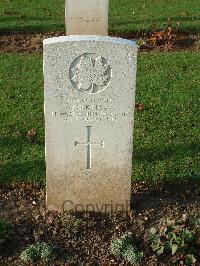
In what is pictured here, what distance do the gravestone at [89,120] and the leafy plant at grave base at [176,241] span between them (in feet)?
2.01

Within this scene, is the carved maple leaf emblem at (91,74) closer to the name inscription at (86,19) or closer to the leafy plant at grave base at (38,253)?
the leafy plant at grave base at (38,253)

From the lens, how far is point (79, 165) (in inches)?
207

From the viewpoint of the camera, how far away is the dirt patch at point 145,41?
1070cm

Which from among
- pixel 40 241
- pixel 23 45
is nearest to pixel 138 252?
pixel 40 241

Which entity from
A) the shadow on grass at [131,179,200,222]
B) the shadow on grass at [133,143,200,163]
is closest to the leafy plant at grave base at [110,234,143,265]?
the shadow on grass at [131,179,200,222]

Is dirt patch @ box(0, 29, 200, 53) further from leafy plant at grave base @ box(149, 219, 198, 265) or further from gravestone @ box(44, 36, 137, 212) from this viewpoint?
leafy plant at grave base @ box(149, 219, 198, 265)

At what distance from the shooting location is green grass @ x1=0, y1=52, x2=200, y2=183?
6.34 m

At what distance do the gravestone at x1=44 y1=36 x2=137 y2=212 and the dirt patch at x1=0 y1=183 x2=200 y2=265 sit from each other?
0.62 feet

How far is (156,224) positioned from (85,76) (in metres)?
1.73

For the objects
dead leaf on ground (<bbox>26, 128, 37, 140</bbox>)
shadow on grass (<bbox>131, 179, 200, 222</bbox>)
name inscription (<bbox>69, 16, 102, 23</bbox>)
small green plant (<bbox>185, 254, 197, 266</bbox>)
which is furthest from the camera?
name inscription (<bbox>69, 16, 102, 23</bbox>)

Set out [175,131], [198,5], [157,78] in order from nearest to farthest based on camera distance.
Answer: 1. [175,131]
2. [157,78]
3. [198,5]

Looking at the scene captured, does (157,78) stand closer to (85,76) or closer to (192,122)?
(192,122)

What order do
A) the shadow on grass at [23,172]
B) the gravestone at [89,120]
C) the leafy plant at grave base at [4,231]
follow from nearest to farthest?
the gravestone at [89,120]
the leafy plant at grave base at [4,231]
the shadow on grass at [23,172]

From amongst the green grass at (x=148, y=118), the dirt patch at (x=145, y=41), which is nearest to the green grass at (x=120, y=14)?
the dirt patch at (x=145, y=41)
